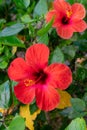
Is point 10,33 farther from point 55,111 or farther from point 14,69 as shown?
point 55,111

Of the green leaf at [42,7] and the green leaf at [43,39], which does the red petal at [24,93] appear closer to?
the green leaf at [43,39]

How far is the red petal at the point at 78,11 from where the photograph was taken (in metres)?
1.02

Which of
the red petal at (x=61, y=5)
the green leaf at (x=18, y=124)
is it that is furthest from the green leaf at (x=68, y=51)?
the green leaf at (x=18, y=124)

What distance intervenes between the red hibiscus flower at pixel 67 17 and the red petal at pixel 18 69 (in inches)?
5.2

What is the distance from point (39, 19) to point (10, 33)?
0.09 metres

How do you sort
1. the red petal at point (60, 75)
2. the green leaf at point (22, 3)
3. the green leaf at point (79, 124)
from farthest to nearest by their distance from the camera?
the green leaf at point (22, 3) → the red petal at point (60, 75) → the green leaf at point (79, 124)

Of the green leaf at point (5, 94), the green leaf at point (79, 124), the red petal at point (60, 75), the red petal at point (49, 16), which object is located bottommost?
the green leaf at point (5, 94)

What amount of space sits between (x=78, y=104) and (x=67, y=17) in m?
0.24

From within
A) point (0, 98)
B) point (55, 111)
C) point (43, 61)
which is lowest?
point (55, 111)

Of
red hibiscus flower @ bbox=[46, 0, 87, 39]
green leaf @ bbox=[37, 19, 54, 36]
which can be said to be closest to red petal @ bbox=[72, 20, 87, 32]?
red hibiscus flower @ bbox=[46, 0, 87, 39]

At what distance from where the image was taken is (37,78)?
3.16 feet

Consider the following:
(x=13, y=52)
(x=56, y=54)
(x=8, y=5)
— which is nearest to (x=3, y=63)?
(x=13, y=52)

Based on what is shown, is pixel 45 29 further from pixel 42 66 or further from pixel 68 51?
pixel 68 51

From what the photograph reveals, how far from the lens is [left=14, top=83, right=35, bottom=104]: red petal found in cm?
93
